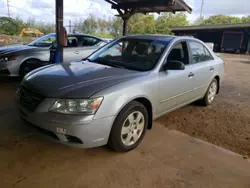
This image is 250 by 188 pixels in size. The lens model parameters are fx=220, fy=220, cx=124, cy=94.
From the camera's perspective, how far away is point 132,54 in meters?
3.65

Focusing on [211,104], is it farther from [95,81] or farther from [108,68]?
[95,81]

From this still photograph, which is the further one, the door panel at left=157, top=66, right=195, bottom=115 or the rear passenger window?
the rear passenger window

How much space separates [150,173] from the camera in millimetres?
2516

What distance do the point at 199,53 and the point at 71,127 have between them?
309 cm

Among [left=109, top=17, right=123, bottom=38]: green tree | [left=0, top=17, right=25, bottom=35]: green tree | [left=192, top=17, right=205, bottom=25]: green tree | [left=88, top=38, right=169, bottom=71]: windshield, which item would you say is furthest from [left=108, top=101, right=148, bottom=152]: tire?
[left=192, top=17, right=205, bottom=25]: green tree

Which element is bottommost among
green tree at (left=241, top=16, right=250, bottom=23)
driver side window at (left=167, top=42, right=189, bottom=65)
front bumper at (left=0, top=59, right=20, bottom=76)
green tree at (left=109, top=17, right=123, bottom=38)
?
front bumper at (left=0, top=59, right=20, bottom=76)

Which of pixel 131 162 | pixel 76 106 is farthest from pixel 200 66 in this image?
pixel 76 106

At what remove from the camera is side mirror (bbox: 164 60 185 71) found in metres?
3.20

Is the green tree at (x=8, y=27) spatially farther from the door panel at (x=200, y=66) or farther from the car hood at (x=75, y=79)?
the door panel at (x=200, y=66)

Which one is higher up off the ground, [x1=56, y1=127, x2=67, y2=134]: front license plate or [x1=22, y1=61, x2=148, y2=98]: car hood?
[x1=22, y1=61, x2=148, y2=98]: car hood

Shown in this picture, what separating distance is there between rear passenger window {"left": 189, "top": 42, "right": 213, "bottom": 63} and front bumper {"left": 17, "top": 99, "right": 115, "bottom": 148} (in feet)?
7.80

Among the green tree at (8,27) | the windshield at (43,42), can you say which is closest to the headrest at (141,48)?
the windshield at (43,42)

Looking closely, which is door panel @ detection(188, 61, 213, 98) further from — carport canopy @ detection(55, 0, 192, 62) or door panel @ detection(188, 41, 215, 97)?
carport canopy @ detection(55, 0, 192, 62)

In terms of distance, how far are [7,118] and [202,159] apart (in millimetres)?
3115
